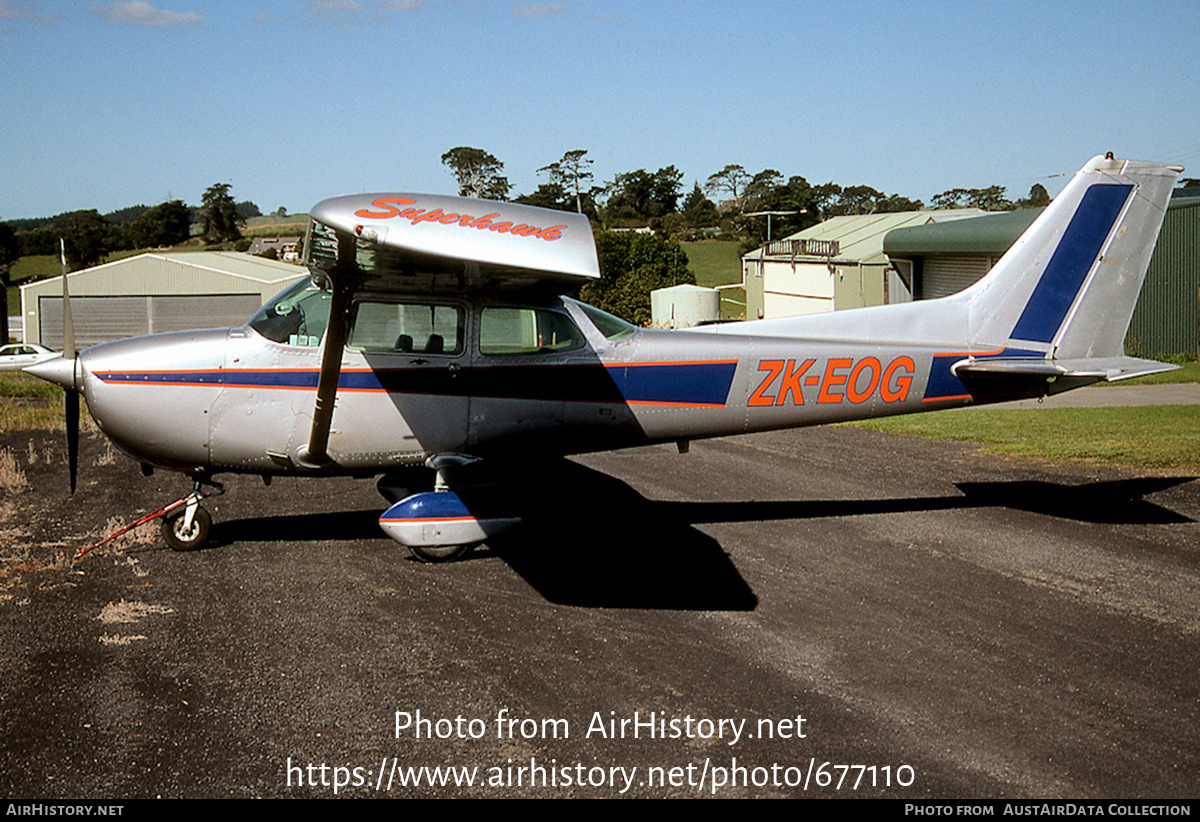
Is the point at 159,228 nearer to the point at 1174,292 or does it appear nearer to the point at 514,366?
the point at 1174,292

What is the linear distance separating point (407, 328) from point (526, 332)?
1.06m

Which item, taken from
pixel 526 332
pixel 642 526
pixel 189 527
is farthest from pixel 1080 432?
pixel 189 527

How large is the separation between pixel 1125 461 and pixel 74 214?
392ft

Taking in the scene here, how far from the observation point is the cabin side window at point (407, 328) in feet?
25.9

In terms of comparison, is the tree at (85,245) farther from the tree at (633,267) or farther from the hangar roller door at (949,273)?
the hangar roller door at (949,273)

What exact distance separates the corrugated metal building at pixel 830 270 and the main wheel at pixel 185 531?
3056 cm

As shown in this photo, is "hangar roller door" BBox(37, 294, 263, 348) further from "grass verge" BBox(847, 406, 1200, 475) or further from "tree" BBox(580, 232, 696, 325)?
"grass verge" BBox(847, 406, 1200, 475)

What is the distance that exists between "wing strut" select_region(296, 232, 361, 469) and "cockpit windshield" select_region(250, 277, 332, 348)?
207mm

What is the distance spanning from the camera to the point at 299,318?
7.92m

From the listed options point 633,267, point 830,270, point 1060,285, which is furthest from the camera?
point 633,267

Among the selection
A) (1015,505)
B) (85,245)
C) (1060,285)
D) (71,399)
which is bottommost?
(1015,505)

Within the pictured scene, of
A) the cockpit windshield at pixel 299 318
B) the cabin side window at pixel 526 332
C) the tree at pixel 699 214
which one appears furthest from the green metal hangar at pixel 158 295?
the tree at pixel 699 214
